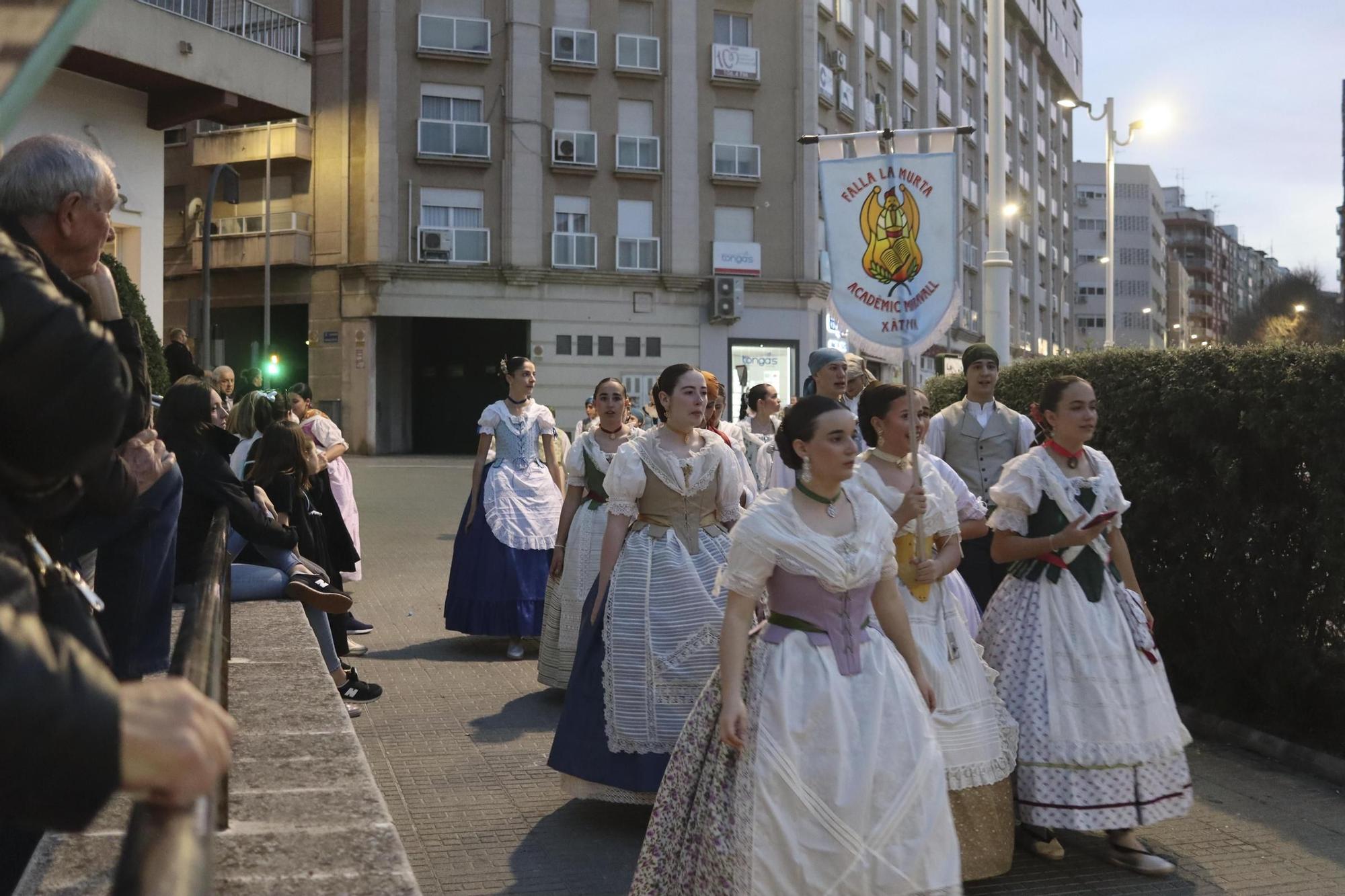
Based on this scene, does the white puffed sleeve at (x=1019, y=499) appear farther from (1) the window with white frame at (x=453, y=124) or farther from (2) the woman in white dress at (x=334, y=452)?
(1) the window with white frame at (x=453, y=124)

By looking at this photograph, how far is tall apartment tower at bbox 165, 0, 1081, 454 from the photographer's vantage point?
3612cm

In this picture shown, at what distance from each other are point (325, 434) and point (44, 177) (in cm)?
933

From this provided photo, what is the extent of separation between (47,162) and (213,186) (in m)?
19.8

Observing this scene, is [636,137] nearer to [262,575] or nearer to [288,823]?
[262,575]

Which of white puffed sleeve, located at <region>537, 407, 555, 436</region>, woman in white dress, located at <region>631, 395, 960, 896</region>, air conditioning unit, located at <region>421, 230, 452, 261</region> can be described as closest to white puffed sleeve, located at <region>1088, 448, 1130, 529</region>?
woman in white dress, located at <region>631, 395, 960, 896</region>

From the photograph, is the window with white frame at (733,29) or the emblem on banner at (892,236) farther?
the window with white frame at (733,29)

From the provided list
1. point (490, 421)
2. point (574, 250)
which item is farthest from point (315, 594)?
point (574, 250)

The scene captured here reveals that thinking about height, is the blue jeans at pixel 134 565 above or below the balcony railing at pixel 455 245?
below

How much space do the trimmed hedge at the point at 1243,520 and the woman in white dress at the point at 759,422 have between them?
2.82 meters

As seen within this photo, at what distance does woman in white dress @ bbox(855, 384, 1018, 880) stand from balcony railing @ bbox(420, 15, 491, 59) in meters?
32.7

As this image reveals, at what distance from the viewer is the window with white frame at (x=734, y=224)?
3878 centimetres

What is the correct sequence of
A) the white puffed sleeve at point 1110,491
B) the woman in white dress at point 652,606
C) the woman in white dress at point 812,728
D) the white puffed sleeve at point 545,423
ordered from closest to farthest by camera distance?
1. the woman in white dress at point 812,728
2. the white puffed sleeve at point 1110,491
3. the woman in white dress at point 652,606
4. the white puffed sleeve at point 545,423

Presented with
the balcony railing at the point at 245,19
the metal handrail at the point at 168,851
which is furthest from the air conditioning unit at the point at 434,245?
the metal handrail at the point at 168,851

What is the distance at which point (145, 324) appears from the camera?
1423 cm
